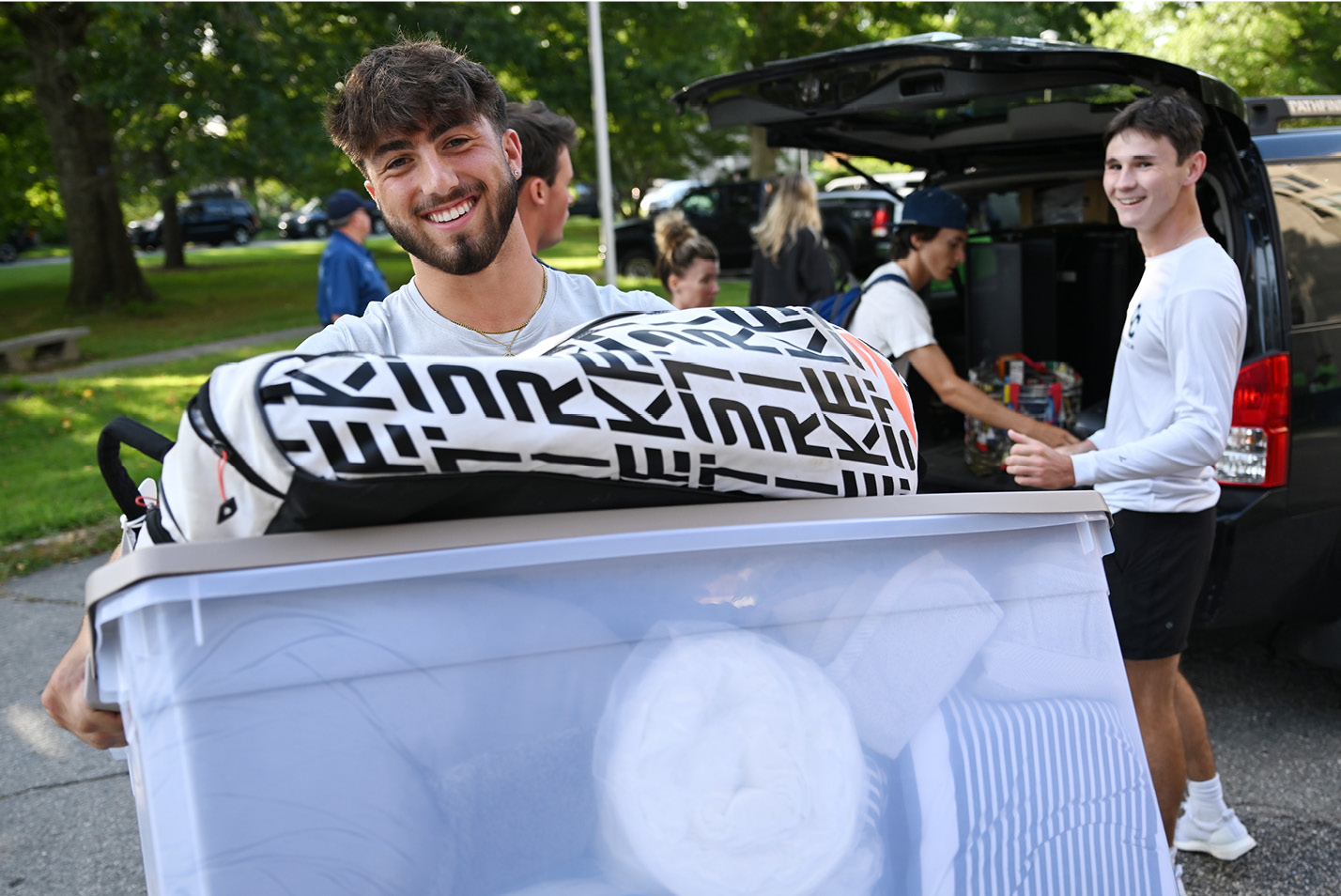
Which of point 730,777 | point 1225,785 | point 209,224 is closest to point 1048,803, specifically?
point 730,777

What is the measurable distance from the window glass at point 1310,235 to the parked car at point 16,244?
37.5m

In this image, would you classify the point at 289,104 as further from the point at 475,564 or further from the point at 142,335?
the point at 475,564

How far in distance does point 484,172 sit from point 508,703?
3.68 feet

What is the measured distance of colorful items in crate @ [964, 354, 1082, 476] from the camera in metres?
4.15

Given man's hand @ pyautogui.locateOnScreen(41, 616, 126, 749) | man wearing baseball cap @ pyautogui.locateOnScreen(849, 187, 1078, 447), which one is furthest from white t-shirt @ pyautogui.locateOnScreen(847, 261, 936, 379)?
man's hand @ pyautogui.locateOnScreen(41, 616, 126, 749)

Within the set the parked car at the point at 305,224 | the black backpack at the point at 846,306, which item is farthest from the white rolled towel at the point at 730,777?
the parked car at the point at 305,224

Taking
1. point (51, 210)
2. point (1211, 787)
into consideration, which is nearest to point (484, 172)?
point (1211, 787)

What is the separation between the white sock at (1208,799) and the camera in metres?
3.00

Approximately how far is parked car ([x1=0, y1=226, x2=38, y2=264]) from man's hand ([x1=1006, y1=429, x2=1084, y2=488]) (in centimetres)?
3763

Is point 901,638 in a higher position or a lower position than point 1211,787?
higher

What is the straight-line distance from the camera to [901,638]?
126 cm

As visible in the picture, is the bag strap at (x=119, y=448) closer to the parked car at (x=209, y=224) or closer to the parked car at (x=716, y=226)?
the parked car at (x=716, y=226)

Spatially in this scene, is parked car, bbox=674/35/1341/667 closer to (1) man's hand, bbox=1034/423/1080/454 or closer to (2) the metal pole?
(1) man's hand, bbox=1034/423/1080/454

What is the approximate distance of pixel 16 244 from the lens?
35.7 m
